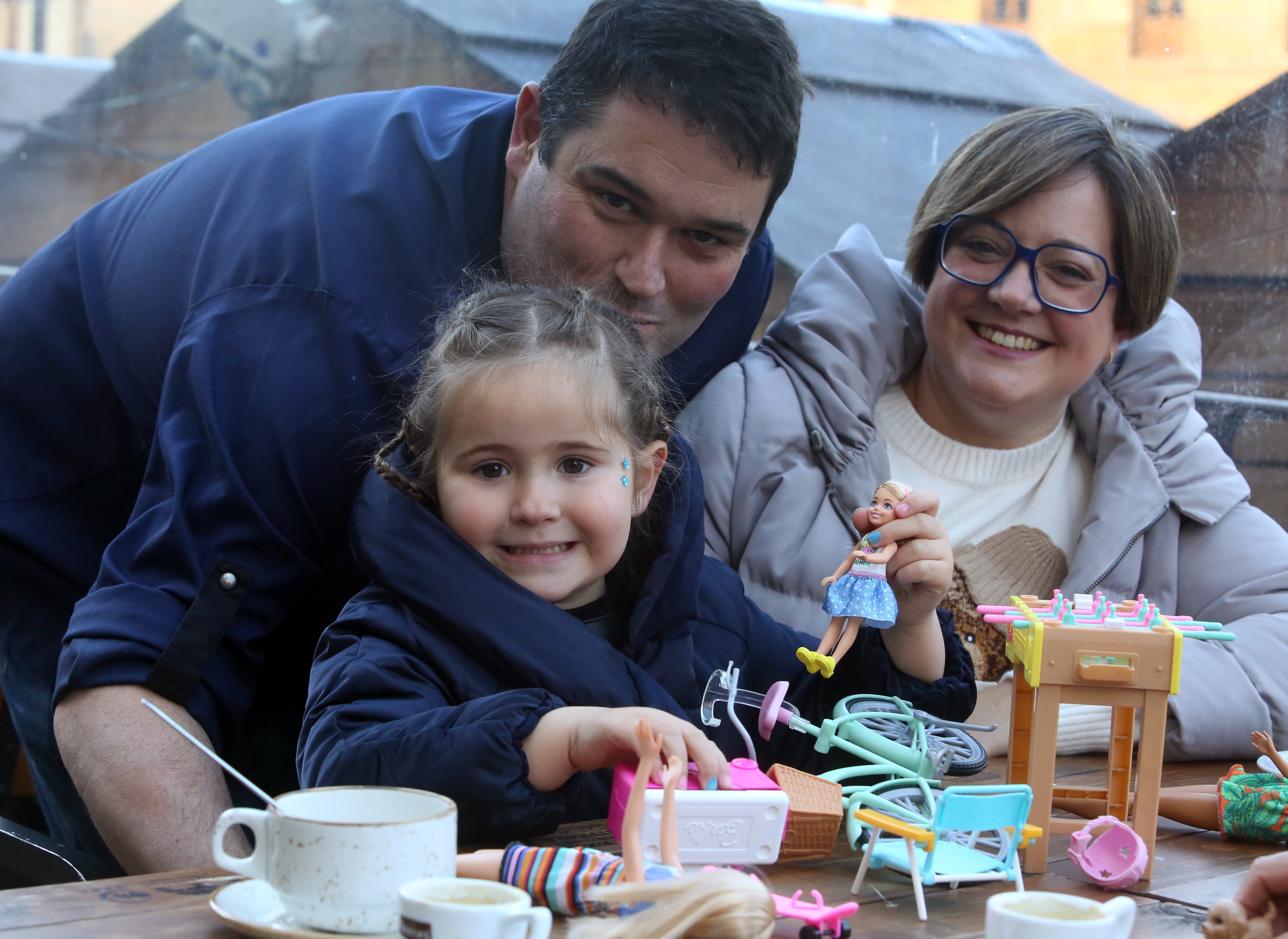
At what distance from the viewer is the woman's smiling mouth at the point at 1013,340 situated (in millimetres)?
2016

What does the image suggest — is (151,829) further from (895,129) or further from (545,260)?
(895,129)

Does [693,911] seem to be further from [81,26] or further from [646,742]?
[81,26]

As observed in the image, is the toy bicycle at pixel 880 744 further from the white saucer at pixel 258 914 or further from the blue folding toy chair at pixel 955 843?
the white saucer at pixel 258 914

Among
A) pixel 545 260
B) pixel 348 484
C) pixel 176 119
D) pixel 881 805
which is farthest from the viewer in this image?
pixel 176 119

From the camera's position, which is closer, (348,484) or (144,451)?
(348,484)

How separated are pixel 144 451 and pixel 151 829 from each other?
0.65 meters

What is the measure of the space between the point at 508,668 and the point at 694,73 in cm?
83

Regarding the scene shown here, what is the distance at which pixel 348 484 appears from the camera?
152 centimetres

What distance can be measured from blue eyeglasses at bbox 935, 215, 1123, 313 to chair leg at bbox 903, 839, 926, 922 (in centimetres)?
125

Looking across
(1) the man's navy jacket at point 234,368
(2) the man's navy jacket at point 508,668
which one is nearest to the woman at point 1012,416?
(1) the man's navy jacket at point 234,368

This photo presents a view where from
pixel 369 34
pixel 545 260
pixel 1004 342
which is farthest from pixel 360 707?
pixel 369 34

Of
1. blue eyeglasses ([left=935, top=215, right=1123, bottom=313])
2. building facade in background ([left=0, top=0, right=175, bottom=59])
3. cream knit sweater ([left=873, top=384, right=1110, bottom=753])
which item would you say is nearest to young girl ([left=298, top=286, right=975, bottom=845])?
cream knit sweater ([left=873, top=384, right=1110, bottom=753])

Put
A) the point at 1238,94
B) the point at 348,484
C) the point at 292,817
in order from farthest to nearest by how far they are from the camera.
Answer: the point at 1238,94 → the point at 348,484 → the point at 292,817

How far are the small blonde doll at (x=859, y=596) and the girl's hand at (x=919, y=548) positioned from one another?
0.01 metres
